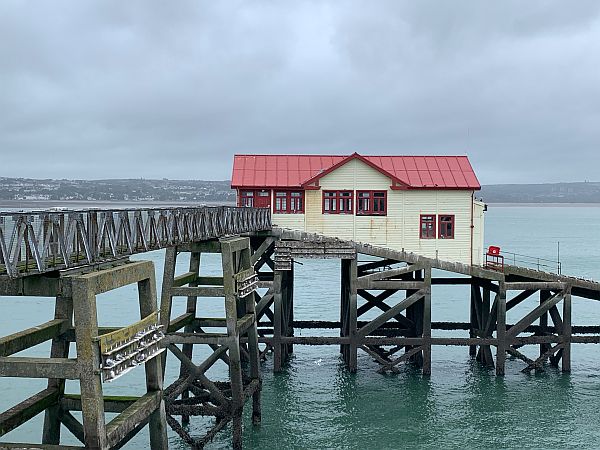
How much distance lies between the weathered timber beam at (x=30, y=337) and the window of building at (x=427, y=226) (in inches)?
745

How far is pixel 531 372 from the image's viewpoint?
32719 millimetres

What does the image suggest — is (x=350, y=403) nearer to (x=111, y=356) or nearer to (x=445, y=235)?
(x=445, y=235)

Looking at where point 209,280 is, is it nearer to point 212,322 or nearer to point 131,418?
point 212,322

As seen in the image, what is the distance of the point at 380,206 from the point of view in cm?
3331

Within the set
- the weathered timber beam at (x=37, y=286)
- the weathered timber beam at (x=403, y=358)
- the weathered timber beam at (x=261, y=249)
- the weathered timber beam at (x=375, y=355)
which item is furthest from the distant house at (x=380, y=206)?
the weathered timber beam at (x=37, y=286)

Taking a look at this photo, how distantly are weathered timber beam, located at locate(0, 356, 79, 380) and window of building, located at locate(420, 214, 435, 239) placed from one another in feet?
69.9

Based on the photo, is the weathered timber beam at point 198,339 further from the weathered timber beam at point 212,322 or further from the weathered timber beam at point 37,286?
the weathered timber beam at point 37,286

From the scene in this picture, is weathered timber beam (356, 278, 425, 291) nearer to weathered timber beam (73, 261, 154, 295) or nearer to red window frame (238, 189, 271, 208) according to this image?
red window frame (238, 189, 271, 208)

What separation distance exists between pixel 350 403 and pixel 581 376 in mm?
10655

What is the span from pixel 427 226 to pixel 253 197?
733 cm

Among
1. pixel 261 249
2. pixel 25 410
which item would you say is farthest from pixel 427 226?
pixel 25 410

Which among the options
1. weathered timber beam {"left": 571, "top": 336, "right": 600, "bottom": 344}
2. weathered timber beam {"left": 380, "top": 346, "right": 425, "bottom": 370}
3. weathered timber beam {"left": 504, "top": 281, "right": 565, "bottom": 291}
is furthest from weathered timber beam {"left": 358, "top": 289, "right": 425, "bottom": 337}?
weathered timber beam {"left": 571, "top": 336, "right": 600, "bottom": 344}

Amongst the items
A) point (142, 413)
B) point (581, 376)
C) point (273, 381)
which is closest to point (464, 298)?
point (581, 376)

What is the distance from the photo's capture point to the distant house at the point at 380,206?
33.0 metres
